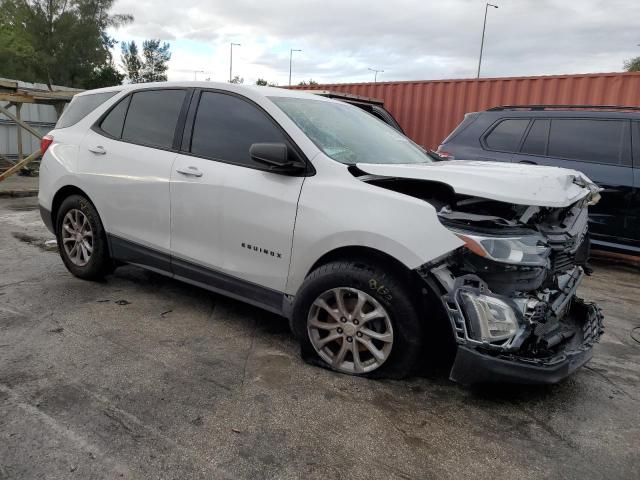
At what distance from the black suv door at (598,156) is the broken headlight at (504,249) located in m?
3.55

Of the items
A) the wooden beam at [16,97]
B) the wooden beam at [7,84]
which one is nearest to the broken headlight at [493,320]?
the wooden beam at [16,97]

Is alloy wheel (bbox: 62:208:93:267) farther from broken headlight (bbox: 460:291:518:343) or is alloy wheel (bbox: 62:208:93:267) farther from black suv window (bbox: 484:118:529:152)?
black suv window (bbox: 484:118:529:152)

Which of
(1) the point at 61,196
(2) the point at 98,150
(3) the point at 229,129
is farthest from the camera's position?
(1) the point at 61,196

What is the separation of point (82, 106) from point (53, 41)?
41.7 m

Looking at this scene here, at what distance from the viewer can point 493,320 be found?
2559 mm

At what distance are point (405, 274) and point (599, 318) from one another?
1343 mm

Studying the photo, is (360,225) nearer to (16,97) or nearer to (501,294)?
(501,294)

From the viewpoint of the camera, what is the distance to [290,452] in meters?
2.35

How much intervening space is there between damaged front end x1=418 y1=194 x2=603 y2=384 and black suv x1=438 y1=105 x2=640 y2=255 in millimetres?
3110

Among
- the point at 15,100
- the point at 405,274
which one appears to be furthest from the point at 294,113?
the point at 15,100

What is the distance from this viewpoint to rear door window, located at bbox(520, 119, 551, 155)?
234 inches

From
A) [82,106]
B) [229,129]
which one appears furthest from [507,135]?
[82,106]

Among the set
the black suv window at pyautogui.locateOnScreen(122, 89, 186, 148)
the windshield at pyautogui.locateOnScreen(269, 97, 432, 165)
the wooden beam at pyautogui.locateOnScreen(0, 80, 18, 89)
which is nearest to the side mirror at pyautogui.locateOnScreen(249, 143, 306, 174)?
the windshield at pyautogui.locateOnScreen(269, 97, 432, 165)

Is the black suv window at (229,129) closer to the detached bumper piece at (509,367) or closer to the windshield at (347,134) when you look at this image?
the windshield at (347,134)
